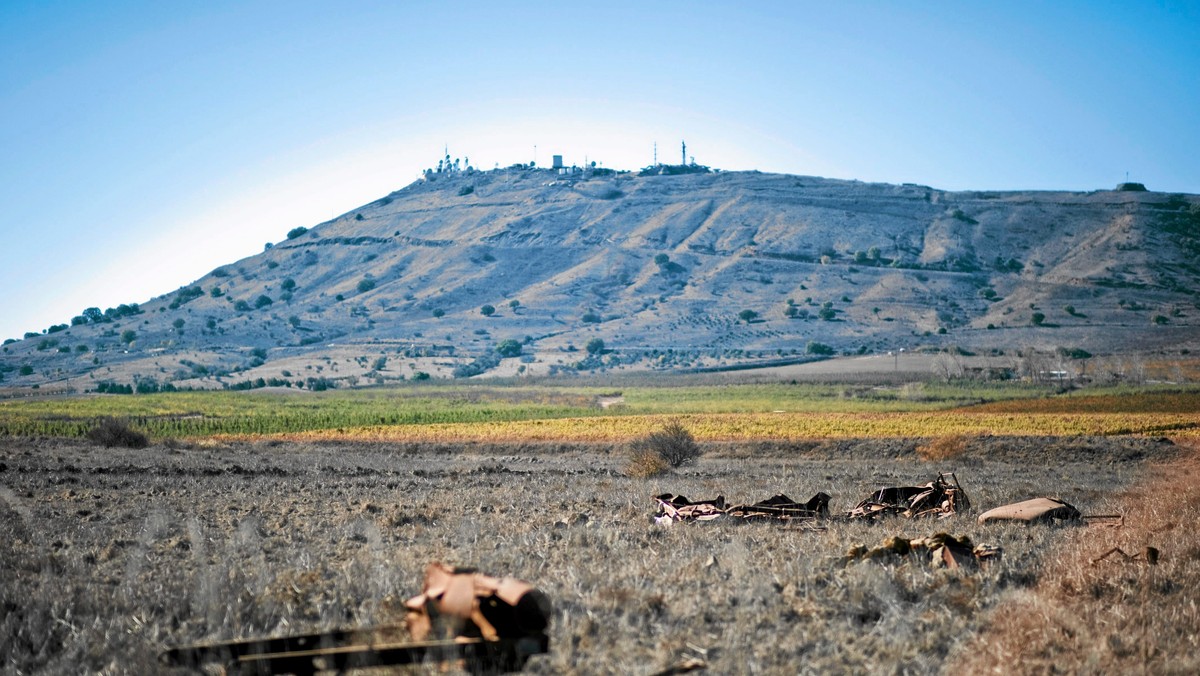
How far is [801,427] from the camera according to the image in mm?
43844

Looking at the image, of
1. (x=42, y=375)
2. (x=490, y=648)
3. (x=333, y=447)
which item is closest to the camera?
(x=490, y=648)

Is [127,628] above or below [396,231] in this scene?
below

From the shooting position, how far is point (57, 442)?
121 ft

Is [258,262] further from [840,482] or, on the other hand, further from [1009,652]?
[1009,652]

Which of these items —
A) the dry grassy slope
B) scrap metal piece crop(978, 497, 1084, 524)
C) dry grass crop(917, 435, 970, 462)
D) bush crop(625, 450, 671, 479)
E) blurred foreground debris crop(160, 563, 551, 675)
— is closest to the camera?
blurred foreground debris crop(160, 563, 551, 675)

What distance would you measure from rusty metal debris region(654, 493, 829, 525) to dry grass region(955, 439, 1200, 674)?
3.89 meters

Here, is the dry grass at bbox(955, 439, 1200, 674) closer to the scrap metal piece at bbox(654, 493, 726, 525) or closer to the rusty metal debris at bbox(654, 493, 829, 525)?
the rusty metal debris at bbox(654, 493, 829, 525)

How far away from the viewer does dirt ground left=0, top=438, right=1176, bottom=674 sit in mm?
6688

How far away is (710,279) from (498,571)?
462 ft

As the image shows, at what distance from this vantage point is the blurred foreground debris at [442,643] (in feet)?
18.0

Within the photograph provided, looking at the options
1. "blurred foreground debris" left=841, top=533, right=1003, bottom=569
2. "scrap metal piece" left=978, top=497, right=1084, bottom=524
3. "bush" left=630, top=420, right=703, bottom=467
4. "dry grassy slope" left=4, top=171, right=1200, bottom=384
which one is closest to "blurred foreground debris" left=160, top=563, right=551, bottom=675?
"blurred foreground debris" left=841, top=533, right=1003, bottom=569

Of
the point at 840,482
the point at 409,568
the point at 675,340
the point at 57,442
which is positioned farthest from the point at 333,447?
the point at 675,340

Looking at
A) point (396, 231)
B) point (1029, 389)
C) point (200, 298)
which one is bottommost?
point (1029, 389)

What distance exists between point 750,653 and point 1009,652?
1.73m
